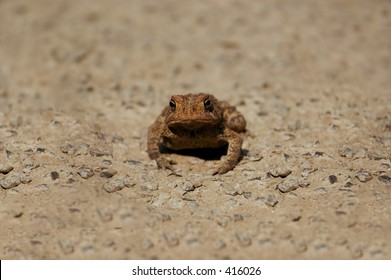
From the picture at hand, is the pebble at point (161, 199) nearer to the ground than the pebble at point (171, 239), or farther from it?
farther from it

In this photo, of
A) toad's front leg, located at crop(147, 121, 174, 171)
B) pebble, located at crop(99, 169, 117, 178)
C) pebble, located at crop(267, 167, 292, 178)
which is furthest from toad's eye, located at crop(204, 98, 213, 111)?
pebble, located at crop(99, 169, 117, 178)

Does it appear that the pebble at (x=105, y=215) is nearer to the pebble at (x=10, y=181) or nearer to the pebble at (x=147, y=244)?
the pebble at (x=147, y=244)

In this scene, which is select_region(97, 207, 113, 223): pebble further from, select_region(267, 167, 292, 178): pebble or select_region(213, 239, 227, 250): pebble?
select_region(267, 167, 292, 178): pebble

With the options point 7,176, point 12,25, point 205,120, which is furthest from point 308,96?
point 12,25

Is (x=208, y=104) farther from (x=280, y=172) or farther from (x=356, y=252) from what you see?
(x=356, y=252)

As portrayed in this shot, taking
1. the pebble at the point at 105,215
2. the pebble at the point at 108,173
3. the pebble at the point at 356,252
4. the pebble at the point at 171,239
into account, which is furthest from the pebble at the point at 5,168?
the pebble at the point at 356,252

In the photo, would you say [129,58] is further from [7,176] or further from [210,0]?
[7,176]

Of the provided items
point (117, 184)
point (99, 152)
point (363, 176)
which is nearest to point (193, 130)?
point (117, 184)
